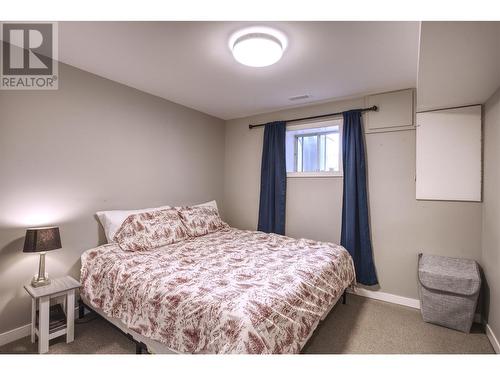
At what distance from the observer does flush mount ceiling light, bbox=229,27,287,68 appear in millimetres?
1687

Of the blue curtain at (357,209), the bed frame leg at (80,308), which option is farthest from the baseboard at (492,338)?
the bed frame leg at (80,308)

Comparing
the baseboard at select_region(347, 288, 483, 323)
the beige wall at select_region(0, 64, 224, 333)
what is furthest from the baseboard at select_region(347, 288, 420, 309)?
the beige wall at select_region(0, 64, 224, 333)

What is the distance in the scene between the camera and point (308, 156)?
138 inches

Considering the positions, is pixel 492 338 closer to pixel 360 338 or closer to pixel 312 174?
pixel 360 338

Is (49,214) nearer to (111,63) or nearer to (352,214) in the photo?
(111,63)

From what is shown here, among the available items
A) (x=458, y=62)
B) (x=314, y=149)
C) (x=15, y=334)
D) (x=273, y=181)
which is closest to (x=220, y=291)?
(x=15, y=334)

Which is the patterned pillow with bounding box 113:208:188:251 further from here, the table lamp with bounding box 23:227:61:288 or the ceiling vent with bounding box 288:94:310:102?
the ceiling vent with bounding box 288:94:310:102

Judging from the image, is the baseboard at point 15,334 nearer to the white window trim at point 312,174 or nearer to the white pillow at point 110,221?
the white pillow at point 110,221

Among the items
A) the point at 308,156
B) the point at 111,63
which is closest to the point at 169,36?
the point at 111,63

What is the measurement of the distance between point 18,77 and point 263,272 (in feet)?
8.24

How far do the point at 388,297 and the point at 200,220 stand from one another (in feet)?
7.64

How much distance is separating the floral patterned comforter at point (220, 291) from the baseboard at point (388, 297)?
25.5 inches

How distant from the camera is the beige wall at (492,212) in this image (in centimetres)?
189

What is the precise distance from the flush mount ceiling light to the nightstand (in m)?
2.21
